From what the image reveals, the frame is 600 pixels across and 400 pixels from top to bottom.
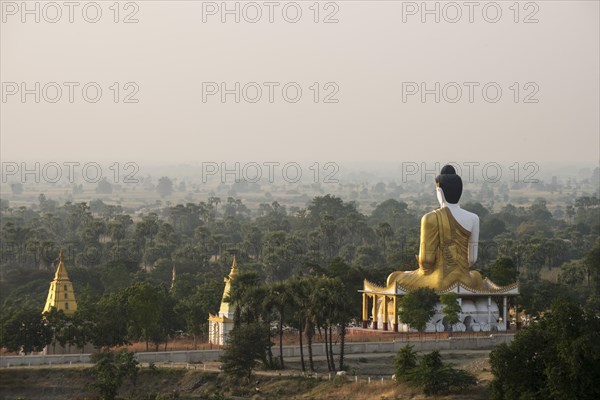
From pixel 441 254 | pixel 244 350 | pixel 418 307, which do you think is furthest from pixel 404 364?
pixel 441 254

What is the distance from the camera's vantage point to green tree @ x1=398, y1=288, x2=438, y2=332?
76.8m

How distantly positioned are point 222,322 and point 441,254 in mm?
12672

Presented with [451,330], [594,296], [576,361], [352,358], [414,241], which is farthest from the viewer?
[414,241]

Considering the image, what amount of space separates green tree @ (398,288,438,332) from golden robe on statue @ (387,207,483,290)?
1.76m

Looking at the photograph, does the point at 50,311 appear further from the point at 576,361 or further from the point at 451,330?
the point at 576,361

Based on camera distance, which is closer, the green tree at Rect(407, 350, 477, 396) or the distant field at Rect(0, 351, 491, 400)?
the green tree at Rect(407, 350, 477, 396)

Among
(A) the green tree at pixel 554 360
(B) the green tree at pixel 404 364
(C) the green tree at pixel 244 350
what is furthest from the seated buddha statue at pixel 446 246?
(A) the green tree at pixel 554 360

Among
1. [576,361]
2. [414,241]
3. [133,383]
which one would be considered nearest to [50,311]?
[133,383]

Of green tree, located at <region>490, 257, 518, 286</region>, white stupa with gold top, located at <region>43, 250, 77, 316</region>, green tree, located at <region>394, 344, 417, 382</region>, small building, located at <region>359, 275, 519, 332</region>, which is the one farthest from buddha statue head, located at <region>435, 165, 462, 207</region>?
green tree, located at <region>394, 344, 417, 382</region>

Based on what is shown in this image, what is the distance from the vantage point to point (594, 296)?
92.8 meters

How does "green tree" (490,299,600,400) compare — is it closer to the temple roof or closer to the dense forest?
the dense forest

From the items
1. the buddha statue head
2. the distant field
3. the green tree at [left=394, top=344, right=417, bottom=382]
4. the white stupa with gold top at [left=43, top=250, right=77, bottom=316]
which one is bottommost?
the distant field

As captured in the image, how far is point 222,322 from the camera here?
7494 centimetres

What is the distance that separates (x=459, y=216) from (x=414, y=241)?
55.4 meters
